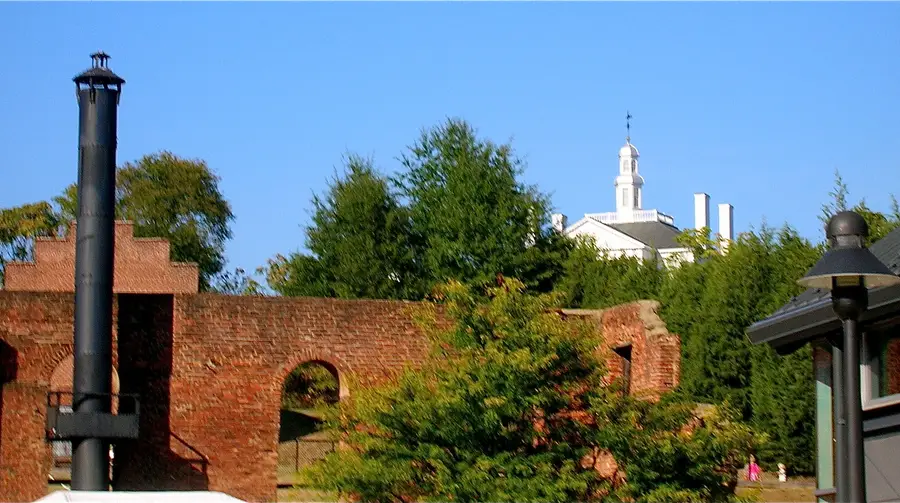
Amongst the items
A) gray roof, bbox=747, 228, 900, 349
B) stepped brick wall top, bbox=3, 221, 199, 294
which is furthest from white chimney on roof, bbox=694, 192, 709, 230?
gray roof, bbox=747, 228, 900, 349

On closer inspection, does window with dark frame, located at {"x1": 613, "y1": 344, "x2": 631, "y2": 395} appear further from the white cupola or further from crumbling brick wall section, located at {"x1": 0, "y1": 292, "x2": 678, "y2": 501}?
the white cupola

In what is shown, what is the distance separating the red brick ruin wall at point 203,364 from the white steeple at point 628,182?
3075 inches

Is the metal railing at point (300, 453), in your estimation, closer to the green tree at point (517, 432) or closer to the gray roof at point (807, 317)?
the green tree at point (517, 432)

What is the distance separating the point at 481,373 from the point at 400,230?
2659 centimetres

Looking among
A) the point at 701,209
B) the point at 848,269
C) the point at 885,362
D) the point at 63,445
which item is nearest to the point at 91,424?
Answer: the point at 63,445

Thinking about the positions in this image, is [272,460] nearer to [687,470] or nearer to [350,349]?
[350,349]

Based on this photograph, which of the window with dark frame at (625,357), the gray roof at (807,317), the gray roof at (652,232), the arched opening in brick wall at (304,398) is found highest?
the gray roof at (652,232)

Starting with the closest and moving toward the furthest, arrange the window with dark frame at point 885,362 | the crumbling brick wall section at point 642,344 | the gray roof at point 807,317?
the window with dark frame at point 885,362 → the gray roof at point 807,317 → the crumbling brick wall section at point 642,344

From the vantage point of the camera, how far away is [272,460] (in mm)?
23266

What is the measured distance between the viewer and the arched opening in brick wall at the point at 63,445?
23500mm

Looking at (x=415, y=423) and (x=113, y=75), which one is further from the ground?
(x=113, y=75)

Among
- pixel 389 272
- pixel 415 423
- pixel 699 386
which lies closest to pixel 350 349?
pixel 415 423

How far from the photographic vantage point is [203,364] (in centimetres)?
2314

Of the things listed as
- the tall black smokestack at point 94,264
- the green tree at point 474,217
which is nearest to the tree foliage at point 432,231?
the green tree at point 474,217
